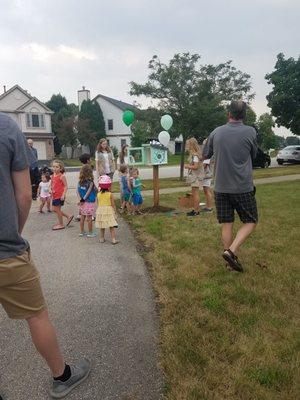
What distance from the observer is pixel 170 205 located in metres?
10.2

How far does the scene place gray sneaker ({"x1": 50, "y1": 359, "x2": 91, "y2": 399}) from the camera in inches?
103

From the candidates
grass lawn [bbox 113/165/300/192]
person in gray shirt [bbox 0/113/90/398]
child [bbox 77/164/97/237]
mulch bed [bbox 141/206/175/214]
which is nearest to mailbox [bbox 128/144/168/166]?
mulch bed [bbox 141/206/175/214]

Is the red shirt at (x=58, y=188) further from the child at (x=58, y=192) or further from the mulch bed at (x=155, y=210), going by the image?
the mulch bed at (x=155, y=210)

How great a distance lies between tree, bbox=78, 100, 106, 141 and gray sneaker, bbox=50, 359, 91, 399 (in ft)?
163

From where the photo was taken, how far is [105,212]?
6.64 m

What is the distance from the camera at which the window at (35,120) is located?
43.0 meters

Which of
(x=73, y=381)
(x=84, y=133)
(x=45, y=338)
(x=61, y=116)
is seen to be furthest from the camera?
(x=61, y=116)

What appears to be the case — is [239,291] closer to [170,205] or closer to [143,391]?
[143,391]

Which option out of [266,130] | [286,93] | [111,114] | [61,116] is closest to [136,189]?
[286,93]

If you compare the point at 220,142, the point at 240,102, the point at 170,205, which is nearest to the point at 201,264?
the point at 220,142

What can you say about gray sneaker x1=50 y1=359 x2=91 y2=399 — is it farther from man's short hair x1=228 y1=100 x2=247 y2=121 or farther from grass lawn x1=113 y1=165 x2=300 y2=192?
grass lawn x1=113 y1=165 x2=300 y2=192

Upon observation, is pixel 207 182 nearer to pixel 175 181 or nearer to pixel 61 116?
pixel 175 181

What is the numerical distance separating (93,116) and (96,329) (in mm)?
50472

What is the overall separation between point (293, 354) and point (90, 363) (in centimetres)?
151
